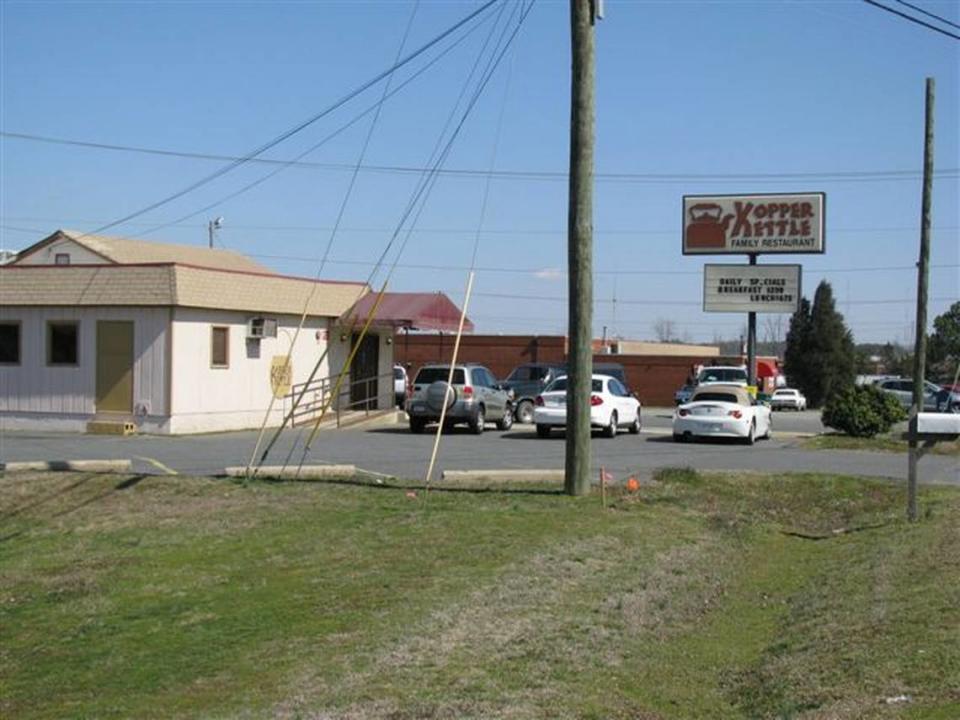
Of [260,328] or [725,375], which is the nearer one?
[260,328]

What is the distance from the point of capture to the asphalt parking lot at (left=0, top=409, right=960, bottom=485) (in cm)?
2012

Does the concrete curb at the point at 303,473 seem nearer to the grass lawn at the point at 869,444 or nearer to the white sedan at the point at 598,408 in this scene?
the white sedan at the point at 598,408

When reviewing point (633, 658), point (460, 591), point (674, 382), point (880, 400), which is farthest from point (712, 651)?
point (674, 382)

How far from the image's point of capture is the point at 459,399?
2888 centimetres

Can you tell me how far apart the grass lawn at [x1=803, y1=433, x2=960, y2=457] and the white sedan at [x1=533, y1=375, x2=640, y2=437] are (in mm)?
4540

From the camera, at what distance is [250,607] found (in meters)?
10.2

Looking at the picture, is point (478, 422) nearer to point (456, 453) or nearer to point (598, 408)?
point (598, 408)

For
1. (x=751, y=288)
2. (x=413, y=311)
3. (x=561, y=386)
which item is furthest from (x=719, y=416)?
(x=413, y=311)

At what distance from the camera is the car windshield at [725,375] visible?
3906cm

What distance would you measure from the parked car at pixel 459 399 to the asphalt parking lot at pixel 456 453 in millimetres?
548

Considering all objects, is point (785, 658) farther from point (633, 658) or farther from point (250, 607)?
point (250, 607)

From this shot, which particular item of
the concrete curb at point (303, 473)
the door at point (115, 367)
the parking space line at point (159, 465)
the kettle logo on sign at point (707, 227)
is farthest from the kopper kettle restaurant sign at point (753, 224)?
the concrete curb at point (303, 473)

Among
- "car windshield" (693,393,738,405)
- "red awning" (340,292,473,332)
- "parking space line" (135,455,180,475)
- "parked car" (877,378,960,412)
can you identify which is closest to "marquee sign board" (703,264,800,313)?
"parked car" (877,378,960,412)

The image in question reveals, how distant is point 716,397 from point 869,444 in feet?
11.7
